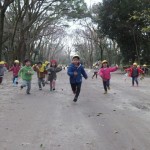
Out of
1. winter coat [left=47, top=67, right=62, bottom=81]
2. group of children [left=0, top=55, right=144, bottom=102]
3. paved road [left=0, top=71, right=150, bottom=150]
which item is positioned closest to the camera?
paved road [left=0, top=71, right=150, bottom=150]

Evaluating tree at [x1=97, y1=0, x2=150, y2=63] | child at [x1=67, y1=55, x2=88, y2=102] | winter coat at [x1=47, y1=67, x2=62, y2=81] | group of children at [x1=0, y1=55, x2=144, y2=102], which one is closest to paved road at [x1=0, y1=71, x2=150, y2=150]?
child at [x1=67, y1=55, x2=88, y2=102]

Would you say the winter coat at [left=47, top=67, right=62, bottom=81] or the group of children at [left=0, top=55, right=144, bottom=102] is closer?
the group of children at [left=0, top=55, right=144, bottom=102]

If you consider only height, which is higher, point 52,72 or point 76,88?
point 52,72

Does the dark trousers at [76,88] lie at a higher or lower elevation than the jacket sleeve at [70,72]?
lower

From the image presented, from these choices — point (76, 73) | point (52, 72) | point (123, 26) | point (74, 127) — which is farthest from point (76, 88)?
point (123, 26)

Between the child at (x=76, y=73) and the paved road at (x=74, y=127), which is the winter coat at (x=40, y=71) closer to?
the child at (x=76, y=73)

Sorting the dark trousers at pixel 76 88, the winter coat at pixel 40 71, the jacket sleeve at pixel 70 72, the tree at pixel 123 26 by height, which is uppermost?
the tree at pixel 123 26

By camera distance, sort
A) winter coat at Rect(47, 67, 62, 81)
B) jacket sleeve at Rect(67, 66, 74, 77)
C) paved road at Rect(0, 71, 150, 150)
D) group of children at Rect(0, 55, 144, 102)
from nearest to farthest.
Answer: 1. paved road at Rect(0, 71, 150, 150)
2. jacket sleeve at Rect(67, 66, 74, 77)
3. group of children at Rect(0, 55, 144, 102)
4. winter coat at Rect(47, 67, 62, 81)

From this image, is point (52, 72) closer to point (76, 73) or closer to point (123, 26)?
point (76, 73)

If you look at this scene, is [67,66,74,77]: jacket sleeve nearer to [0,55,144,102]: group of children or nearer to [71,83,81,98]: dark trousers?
[0,55,144,102]: group of children

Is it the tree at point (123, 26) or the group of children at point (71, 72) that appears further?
the tree at point (123, 26)

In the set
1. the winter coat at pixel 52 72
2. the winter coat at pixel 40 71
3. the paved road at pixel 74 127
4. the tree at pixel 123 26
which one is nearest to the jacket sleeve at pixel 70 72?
the paved road at pixel 74 127

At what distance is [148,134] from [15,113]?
4320 mm

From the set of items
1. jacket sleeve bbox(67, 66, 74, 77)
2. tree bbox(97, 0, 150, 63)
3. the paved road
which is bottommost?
the paved road
